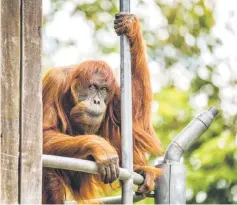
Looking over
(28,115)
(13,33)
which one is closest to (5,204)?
(28,115)

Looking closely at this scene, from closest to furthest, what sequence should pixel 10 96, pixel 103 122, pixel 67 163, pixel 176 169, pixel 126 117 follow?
pixel 10 96, pixel 67 163, pixel 126 117, pixel 176 169, pixel 103 122

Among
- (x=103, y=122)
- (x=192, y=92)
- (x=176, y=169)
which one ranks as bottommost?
(x=176, y=169)

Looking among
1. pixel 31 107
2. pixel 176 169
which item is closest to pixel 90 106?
pixel 176 169

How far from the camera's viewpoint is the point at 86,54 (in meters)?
9.85

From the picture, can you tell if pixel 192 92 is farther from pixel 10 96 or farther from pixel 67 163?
pixel 10 96

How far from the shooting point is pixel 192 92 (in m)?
9.34

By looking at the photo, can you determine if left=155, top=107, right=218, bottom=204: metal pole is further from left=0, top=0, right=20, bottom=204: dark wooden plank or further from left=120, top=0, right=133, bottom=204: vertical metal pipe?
left=0, top=0, right=20, bottom=204: dark wooden plank

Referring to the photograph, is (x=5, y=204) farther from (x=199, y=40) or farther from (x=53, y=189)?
(x=199, y=40)

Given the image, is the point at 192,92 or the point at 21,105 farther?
the point at 192,92

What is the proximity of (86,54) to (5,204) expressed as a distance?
→ 282 inches

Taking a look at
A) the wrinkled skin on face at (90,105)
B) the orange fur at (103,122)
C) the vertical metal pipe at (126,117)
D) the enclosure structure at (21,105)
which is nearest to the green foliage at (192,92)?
the orange fur at (103,122)

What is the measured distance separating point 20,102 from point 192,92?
21.5 feet

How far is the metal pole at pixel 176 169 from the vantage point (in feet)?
12.3

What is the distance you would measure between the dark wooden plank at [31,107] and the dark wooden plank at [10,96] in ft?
0.09
